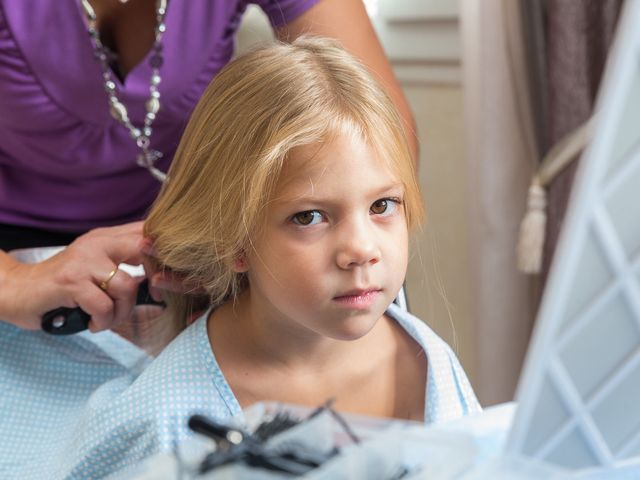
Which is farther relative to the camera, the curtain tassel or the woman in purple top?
the curtain tassel

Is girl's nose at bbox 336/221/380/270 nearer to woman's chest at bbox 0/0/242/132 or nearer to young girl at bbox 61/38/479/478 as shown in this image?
young girl at bbox 61/38/479/478

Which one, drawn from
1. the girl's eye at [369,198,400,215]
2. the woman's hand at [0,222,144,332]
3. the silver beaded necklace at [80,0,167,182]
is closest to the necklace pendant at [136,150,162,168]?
the silver beaded necklace at [80,0,167,182]

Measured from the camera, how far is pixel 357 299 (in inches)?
28.9

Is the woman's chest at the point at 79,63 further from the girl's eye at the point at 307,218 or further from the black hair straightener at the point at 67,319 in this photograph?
the girl's eye at the point at 307,218

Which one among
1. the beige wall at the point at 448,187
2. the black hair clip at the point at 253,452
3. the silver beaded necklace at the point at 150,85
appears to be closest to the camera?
the black hair clip at the point at 253,452

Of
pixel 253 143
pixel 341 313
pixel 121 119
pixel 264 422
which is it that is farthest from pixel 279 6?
pixel 264 422

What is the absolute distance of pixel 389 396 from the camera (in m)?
0.89

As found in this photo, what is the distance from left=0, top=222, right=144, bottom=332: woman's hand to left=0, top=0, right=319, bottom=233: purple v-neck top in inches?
7.2

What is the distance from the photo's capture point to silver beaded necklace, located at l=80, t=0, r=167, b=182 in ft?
3.48

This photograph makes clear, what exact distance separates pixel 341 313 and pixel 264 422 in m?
0.29

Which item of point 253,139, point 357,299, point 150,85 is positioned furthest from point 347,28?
point 357,299

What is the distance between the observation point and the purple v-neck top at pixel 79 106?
3.52ft

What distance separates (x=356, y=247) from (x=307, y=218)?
59 millimetres

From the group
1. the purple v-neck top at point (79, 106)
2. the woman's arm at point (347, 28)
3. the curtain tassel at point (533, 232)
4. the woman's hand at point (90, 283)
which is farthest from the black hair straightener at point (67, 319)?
the curtain tassel at point (533, 232)
